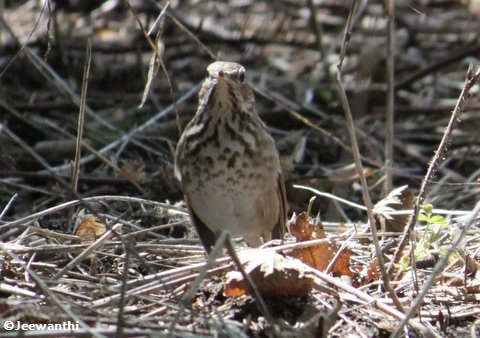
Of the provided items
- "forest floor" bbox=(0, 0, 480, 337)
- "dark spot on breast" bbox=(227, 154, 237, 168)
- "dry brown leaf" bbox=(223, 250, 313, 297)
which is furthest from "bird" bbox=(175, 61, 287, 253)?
"dry brown leaf" bbox=(223, 250, 313, 297)

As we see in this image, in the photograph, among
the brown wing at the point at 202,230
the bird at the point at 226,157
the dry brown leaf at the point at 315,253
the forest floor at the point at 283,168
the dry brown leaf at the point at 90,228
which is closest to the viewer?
the forest floor at the point at 283,168

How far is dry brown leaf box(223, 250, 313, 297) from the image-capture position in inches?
140

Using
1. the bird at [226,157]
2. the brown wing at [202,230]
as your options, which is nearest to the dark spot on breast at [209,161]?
the bird at [226,157]

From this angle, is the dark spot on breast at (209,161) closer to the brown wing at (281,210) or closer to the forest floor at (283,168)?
the forest floor at (283,168)

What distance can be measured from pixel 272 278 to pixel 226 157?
3.03 feet

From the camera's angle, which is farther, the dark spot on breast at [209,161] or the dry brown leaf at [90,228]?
the dry brown leaf at [90,228]

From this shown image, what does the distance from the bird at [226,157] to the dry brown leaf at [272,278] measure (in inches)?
30.3

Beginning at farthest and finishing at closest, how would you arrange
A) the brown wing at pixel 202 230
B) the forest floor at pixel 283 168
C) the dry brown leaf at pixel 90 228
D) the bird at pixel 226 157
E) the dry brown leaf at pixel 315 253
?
the brown wing at pixel 202 230
the dry brown leaf at pixel 90 228
the bird at pixel 226 157
the dry brown leaf at pixel 315 253
the forest floor at pixel 283 168

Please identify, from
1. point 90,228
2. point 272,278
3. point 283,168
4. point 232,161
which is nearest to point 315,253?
point 272,278

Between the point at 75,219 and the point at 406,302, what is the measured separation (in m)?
2.11

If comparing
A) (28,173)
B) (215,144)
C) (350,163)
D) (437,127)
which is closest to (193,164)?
(215,144)

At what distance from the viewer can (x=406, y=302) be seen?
3.76 meters

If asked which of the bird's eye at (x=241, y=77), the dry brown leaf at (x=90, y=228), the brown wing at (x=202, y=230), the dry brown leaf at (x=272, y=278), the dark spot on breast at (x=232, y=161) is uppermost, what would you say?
the bird's eye at (x=241, y=77)

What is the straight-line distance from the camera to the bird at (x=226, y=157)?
4309 millimetres
